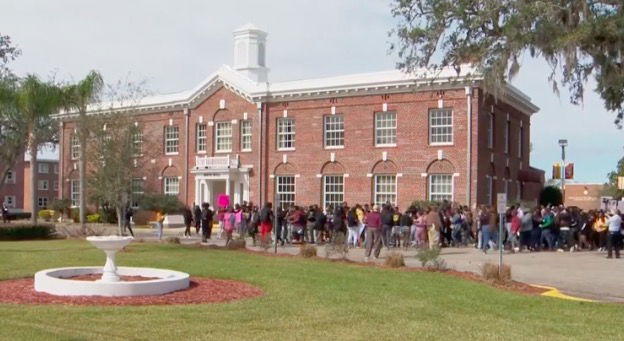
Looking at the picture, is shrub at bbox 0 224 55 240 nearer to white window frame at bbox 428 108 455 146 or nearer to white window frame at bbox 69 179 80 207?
white window frame at bbox 428 108 455 146

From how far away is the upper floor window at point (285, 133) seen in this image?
41.1m

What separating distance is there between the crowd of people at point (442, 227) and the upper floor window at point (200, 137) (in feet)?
46.7

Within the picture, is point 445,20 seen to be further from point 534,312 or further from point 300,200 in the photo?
point 300,200

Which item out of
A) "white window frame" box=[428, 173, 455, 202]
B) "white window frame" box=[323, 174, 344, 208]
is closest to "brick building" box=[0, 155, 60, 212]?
"white window frame" box=[323, 174, 344, 208]

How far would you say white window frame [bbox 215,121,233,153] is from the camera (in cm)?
4366

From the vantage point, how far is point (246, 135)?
43.0m

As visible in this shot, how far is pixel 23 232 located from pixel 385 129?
17138mm

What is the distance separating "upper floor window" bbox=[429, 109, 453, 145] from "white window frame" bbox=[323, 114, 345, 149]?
491cm

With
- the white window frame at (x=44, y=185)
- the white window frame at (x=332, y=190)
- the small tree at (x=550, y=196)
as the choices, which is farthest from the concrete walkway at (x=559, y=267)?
the white window frame at (x=44, y=185)

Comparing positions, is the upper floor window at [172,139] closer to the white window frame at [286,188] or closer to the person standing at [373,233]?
the white window frame at [286,188]

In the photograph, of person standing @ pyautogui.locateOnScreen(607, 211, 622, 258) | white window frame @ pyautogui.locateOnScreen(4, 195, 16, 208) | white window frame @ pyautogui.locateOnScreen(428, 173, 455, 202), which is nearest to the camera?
person standing @ pyautogui.locateOnScreen(607, 211, 622, 258)

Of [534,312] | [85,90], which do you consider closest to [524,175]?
[85,90]

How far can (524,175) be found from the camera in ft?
137

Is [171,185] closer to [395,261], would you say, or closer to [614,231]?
[614,231]
